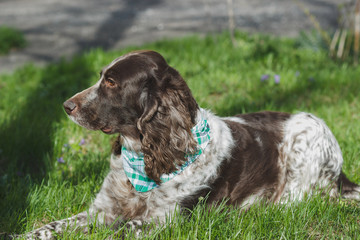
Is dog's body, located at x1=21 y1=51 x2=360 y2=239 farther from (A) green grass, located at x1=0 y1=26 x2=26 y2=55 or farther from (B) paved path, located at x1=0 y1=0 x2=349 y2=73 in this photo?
(A) green grass, located at x1=0 y1=26 x2=26 y2=55

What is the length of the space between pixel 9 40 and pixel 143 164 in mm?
5910

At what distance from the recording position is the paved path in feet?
27.5

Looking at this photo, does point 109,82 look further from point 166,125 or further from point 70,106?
point 166,125

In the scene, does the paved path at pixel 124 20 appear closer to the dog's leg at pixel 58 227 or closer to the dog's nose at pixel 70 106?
the dog's nose at pixel 70 106

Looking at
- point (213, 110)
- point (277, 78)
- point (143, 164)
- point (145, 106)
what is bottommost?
point (213, 110)

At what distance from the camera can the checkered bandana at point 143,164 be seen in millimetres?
3055

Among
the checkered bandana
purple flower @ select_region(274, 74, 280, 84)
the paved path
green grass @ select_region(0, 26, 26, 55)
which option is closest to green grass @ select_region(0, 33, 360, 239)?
purple flower @ select_region(274, 74, 280, 84)

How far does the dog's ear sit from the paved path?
4.50 m

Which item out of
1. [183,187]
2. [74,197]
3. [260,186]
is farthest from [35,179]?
[260,186]

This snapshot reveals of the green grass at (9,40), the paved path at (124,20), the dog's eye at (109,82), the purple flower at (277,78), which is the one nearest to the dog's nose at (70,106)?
the dog's eye at (109,82)

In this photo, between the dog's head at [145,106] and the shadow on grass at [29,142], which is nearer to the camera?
the dog's head at [145,106]

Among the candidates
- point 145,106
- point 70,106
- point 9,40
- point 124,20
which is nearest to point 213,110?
point 145,106

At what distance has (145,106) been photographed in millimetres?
2916

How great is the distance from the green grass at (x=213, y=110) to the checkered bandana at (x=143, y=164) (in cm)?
33
